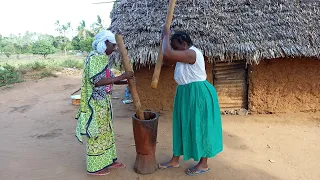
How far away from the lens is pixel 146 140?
2898 millimetres

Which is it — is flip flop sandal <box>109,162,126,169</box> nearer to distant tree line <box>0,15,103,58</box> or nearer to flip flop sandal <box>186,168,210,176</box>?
flip flop sandal <box>186,168,210,176</box>

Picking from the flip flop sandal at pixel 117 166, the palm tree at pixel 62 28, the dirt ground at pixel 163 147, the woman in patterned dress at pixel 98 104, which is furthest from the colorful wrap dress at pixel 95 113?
the palm tree at pixel 62 28

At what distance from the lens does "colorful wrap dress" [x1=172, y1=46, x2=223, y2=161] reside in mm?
2719

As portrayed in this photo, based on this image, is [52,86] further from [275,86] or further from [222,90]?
[275,86]

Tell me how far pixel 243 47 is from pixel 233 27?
504 mm

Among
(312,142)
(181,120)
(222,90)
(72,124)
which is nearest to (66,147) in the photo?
(72,124)

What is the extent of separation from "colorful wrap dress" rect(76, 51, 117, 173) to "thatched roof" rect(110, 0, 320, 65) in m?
2.06

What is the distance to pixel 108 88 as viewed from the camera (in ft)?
9.41

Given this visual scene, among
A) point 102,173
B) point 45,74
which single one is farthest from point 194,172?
point 45,74

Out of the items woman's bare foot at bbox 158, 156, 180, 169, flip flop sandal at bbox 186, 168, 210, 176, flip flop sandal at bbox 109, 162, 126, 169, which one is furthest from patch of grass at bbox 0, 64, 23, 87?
flip flop sandal at bbox 186, 168, 210, 176

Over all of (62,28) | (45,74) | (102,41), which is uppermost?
(62,28)

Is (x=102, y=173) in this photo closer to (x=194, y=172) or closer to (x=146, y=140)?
(x=146, y=140)

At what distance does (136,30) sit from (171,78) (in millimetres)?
1200

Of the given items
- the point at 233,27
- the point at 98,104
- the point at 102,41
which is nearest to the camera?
the point at 102,41
